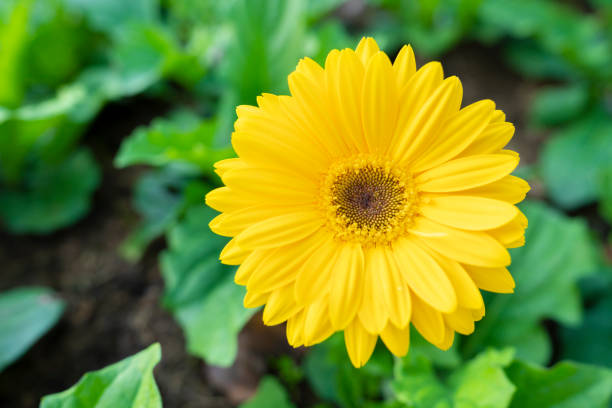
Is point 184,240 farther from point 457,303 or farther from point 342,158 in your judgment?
point 457,303

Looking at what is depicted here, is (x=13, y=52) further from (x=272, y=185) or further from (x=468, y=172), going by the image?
(x=468, y=172)

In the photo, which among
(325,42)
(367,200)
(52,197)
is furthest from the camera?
(52,197)

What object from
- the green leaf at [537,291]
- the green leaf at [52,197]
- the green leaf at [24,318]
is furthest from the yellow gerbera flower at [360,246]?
the green leaf at [52,197]

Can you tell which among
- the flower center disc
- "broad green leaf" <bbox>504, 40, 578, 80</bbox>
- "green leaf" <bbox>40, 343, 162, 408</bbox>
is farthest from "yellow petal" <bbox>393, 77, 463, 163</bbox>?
"broad green leaf" <bbox>504, 40, 578, 80</bbox>

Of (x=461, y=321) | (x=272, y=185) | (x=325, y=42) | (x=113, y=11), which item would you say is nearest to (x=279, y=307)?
(x=272, y=185)

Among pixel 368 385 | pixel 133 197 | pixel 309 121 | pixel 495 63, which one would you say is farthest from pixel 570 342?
pixel 133 197
